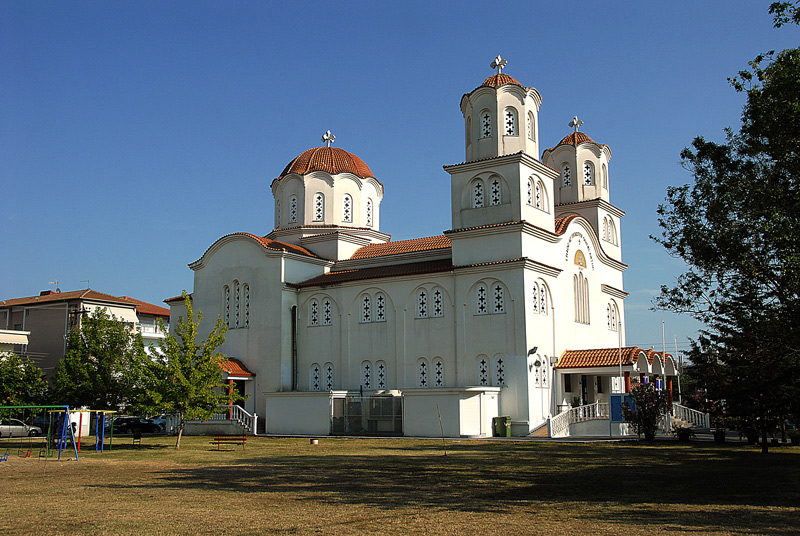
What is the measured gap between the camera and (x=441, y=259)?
3484 cm

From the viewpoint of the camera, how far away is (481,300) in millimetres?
31766

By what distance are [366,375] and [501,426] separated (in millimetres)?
7508

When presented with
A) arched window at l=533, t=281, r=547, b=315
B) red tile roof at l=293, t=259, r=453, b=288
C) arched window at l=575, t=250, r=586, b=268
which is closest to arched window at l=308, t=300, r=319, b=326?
red tile roof at l=293, t=259, r=453, b=288

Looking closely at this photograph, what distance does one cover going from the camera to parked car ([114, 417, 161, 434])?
130 ft

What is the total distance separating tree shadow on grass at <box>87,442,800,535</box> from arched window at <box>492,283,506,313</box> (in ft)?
32.6

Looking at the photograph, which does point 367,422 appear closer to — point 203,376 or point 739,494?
point 203,376

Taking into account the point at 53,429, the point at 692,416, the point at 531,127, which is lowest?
the point at 53,429

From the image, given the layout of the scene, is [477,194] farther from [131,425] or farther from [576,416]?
[131,425]

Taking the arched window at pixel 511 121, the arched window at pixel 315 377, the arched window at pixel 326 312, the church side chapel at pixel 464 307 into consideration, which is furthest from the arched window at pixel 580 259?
the arched window at pixel 315 377

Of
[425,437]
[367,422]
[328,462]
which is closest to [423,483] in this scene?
[328,462]

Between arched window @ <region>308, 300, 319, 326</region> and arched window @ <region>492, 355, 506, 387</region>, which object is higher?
arched window @ <region>308, 300, 319, 326</region>

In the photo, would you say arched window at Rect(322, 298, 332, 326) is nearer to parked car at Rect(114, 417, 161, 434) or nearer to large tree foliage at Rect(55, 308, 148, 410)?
large tree foliage at Rect(55, 308, 148, 410)

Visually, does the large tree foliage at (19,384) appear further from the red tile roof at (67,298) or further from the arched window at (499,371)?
the arched window at (499,371)

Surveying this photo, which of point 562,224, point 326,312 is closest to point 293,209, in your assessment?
point 326,312
